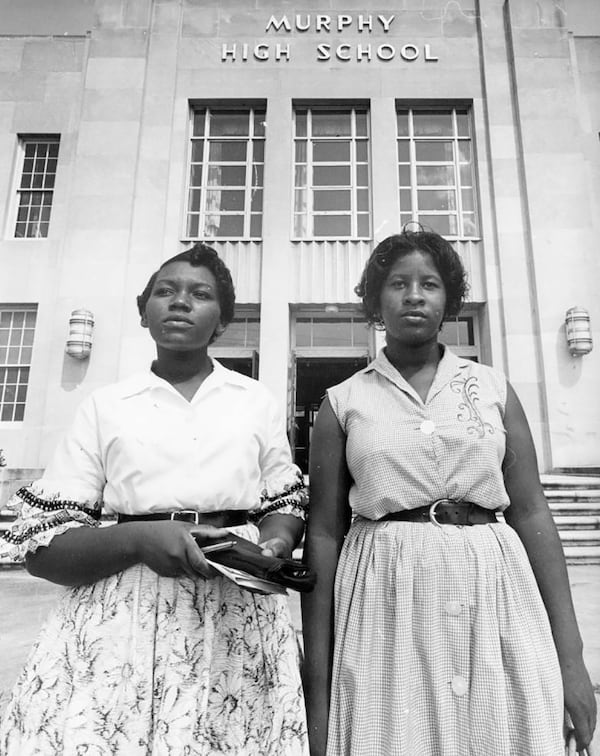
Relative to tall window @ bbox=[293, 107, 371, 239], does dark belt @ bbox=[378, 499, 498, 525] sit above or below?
below

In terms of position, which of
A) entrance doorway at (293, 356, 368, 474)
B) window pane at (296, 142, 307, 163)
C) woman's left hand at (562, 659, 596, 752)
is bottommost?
woman's left hand at (562, 659, 596, 752)

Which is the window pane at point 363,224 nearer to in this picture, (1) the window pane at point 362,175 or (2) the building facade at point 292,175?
(2) the building facade at point 292,175

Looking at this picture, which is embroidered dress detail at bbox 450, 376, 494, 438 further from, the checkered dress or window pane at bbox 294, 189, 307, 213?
window pane at bbox 294, 189, 307, 213

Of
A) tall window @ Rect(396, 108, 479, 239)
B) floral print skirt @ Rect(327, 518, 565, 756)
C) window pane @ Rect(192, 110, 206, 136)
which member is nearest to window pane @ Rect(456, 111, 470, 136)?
tall window @ Rect(396, 108, 479, 239)

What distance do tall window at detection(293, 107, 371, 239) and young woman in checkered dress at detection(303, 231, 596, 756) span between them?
330 inches

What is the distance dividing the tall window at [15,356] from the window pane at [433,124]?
7.95 m

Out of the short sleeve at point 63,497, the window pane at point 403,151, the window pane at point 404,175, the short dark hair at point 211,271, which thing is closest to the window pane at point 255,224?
the window pane at point 404,175

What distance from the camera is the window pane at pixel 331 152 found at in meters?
10.1

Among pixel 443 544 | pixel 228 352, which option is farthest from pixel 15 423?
pixel 443 544

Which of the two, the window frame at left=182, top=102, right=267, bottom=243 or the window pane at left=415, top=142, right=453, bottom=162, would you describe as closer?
the window frame at left=182, top=102, right=267, bottom=243

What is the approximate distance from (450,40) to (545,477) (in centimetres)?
821

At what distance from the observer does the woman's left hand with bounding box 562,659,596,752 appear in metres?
1.36

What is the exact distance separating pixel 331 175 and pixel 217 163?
2.18 m

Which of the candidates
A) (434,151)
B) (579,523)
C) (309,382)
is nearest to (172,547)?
(579,523)
